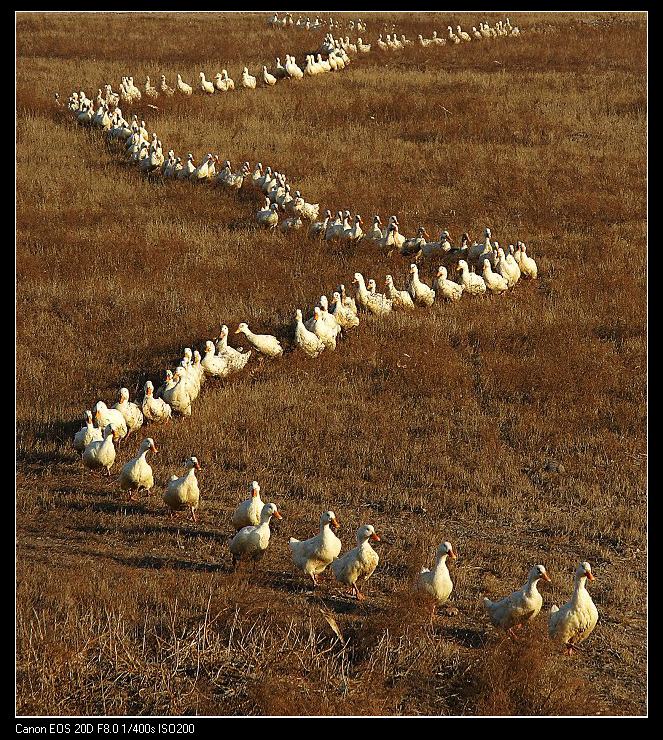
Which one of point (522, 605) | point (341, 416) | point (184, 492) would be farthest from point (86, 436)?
point (522, 605)

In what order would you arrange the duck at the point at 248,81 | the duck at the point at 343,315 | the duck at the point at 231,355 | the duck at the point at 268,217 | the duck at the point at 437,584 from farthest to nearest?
1. the duck at the point at 248,81
2. the duck at the point at 268,217
3. the duck at the point at 343,315
4. the duck at the point at 231,355
5. the duck at the point at 437,584

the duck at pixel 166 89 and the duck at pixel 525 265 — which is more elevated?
the duck at pixel 166 89

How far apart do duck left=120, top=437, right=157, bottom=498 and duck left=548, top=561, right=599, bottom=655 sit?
4.45 metres

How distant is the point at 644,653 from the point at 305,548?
2941mm

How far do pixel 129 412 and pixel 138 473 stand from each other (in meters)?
1.67

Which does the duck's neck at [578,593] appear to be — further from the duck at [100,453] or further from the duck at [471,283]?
the duck at [471,283]

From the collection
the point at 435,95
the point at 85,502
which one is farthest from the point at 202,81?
the point at 85,502

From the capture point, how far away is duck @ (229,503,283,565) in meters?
8.83

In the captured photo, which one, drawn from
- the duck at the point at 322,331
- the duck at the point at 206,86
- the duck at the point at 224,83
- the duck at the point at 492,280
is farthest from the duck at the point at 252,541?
the duck at the point at 224,83

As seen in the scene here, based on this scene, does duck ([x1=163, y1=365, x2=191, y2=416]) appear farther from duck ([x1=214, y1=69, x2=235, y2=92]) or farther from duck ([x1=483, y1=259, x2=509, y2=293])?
duck ([x1=214, y1=69, x2=235, y2=92])

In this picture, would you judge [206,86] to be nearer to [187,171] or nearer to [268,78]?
[268,78]

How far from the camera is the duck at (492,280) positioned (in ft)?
53.0

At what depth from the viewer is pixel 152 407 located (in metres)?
11.9

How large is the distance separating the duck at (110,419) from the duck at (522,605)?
523 centimetres
